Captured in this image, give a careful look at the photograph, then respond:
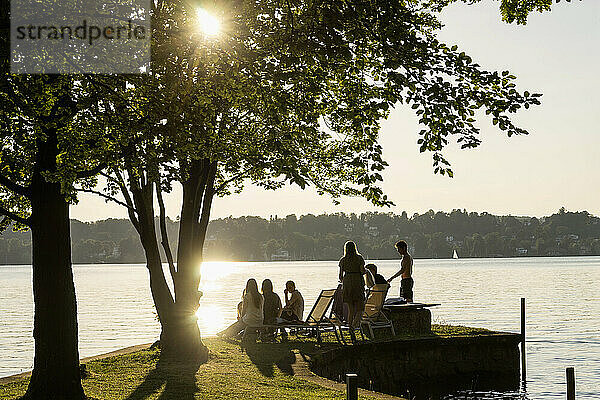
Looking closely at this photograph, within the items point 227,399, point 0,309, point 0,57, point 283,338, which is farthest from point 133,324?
point 0,57

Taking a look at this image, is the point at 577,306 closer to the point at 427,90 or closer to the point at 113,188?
the point at 113,188

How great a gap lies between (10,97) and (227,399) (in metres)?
4.89

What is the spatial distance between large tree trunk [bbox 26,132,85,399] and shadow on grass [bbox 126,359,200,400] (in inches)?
42.0

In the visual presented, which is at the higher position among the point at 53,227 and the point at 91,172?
the point at 91,172

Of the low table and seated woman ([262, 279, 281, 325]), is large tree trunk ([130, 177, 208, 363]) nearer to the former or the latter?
seated woman ([262, 279, 281, 325])

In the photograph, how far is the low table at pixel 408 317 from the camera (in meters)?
19.8

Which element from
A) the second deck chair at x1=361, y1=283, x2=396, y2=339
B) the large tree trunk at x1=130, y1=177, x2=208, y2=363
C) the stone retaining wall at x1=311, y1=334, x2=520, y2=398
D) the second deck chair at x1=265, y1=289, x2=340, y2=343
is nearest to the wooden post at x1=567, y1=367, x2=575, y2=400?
the stone retaining wall at x1=311, y1=334, x2=520, y2=398

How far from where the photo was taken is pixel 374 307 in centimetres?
1869

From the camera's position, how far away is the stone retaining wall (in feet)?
56.8

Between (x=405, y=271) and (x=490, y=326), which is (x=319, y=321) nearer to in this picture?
(x=405, y=271)

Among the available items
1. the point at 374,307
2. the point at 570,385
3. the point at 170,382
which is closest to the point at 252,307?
the point at 374,307

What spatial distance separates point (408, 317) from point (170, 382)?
8410mm

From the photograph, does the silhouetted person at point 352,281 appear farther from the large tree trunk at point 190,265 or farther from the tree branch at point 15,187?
the tree branch at point 15,187

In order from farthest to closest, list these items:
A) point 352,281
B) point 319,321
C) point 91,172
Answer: point 319,321, point 352,281, point 91,172
